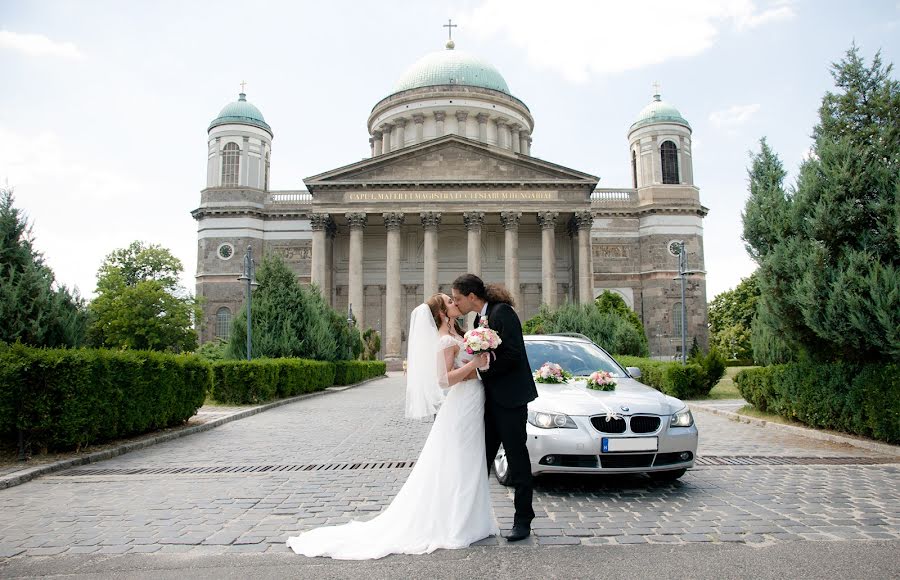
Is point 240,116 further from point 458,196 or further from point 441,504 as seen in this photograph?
point 441,504

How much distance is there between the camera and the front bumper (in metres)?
6.40

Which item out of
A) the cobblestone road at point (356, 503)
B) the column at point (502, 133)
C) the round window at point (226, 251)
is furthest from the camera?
the column at point (502, 133)

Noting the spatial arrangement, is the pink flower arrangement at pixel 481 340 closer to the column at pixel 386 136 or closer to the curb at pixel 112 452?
the curb at pixel 112 452

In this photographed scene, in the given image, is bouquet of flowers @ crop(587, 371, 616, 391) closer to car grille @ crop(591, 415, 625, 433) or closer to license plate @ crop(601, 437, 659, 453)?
car grille @ crop(591, 415, 625, 433)

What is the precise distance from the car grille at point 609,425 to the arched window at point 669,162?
170 ft

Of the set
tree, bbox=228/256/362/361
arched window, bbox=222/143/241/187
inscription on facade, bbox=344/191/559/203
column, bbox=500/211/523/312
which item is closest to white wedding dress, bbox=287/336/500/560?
tree, bbox=228/256/362/361

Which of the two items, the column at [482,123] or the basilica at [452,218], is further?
the column at [482,123]

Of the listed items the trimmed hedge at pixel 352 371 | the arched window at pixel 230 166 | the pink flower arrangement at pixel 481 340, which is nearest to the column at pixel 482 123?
the arched window at pixel 230 166

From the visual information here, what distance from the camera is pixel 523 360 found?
5203mm

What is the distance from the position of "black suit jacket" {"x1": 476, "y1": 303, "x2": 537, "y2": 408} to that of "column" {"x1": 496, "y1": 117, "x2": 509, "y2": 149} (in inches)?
2141

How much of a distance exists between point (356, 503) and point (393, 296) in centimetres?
3713

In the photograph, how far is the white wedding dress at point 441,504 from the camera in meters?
4.82

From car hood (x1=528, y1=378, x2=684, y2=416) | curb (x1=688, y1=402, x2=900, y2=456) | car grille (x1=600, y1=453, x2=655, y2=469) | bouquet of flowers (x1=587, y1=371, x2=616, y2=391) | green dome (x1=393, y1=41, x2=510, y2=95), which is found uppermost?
green dome (x1=393, y1=41, x2=510, y2=95)

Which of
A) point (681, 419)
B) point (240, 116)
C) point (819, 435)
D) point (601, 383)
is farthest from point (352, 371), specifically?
point (240, 116)
